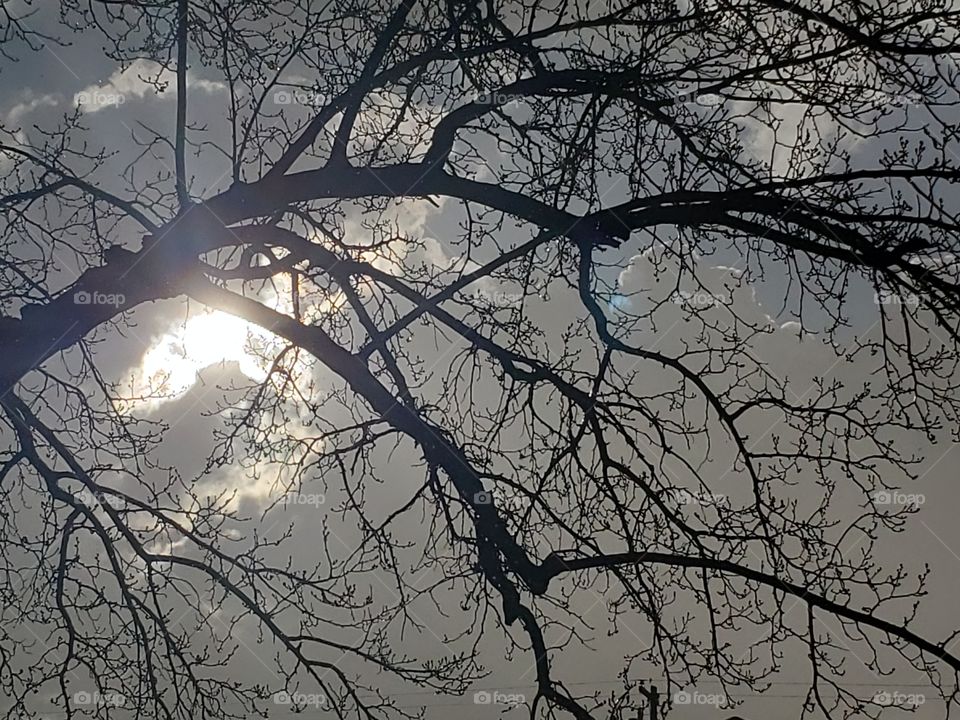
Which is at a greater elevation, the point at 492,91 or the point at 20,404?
the point at 492,91

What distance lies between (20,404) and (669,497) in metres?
4.49

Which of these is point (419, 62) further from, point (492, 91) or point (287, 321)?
point (287, 321)

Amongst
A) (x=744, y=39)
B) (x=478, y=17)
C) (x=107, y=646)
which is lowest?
(x=107, y=646)

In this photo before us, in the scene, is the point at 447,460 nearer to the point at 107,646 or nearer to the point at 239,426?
the point at 239,426

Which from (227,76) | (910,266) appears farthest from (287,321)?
(910,266)

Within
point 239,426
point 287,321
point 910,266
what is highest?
point 287,321

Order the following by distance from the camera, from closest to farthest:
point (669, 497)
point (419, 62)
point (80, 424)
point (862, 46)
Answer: point (862, 46) → point (669, 497) → point (419, 62) → point (80, 424)

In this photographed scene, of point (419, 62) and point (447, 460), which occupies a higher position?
point (419, 62)

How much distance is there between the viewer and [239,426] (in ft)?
18.9

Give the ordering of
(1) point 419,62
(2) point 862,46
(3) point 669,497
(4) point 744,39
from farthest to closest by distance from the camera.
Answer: (1) point 419,62, (3) point 669,497, (4) point 744,39, (2) point 862,46

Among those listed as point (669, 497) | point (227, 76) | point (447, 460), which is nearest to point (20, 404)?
point (227, 76)

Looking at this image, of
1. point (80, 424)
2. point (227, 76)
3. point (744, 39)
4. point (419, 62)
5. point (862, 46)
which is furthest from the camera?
point (80, 424)

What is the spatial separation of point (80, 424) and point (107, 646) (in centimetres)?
171

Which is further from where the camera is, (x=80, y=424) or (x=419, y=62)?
(x=80, y=424)
